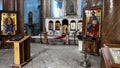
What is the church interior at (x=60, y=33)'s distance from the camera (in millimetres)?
4085

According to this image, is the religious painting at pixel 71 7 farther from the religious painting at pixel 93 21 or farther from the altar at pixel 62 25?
the religious painting at pixel 93 21

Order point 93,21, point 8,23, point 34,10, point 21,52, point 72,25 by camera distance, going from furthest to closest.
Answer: point 34,10, point 72,25, point 8,23, point 93,21, point 21,52

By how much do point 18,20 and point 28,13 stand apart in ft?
19.2

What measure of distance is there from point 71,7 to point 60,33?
9.83 ft

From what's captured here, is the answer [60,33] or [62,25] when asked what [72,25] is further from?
[60,33]

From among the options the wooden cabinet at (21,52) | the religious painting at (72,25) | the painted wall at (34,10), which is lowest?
the wooden cabinet at (21,52)

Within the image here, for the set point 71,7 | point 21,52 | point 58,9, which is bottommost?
Answer: point 21,52

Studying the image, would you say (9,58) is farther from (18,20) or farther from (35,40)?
(35,40)

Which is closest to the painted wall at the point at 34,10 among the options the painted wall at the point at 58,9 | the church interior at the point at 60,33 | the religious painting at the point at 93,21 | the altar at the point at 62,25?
the church interior at the point at 60,33

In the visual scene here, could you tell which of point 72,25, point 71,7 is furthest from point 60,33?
point 71,7

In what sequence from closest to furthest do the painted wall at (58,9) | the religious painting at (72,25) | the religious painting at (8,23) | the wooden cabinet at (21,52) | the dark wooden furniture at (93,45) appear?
the wooden cabinet at (21,52)
the dark wooden furniture at (93,45)
the religious painting at (8,23)
the religious painting at (72,25)
the painted wall at (58,9)

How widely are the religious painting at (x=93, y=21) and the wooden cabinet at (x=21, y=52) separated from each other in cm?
319

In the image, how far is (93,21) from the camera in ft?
29.6

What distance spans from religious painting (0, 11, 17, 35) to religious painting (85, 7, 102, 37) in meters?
3.96
